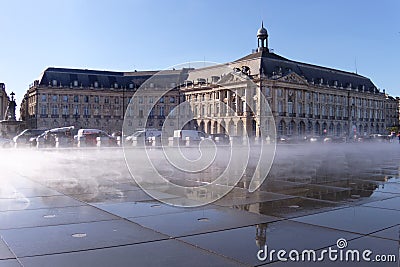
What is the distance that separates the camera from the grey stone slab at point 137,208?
690 centimetres

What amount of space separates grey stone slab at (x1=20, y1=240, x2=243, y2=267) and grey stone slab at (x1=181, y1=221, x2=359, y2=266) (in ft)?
0.74

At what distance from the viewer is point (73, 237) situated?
533 cm

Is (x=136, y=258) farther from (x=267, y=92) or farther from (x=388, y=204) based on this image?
(x=267, y=92)

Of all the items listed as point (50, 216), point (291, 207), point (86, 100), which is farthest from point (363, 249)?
point (86, 100)

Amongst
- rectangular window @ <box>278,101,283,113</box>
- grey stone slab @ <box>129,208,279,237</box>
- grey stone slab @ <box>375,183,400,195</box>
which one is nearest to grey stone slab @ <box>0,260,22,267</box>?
grey stone slab @ <box>129,208,279,237</box>

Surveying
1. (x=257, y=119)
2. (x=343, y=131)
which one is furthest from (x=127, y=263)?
(x=343, y=131)

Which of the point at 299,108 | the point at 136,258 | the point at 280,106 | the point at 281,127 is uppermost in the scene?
the point at 280,106

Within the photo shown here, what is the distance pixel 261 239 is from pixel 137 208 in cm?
279

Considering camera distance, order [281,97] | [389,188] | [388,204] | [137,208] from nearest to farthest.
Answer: [137,208] < [388,204] < [389,188] < [281,97]

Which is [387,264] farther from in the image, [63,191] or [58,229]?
[63,191]

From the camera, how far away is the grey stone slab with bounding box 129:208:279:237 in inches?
228

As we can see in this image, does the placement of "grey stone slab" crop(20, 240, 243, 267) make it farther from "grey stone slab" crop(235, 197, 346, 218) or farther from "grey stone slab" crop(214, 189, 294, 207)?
"grey stone slab" crop(214, 189, 294, 207)

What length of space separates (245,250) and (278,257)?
39cm

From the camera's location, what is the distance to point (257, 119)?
8212 centimetres
